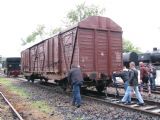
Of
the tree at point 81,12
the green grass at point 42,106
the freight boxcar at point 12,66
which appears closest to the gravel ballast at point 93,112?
the green grass at point 42,106

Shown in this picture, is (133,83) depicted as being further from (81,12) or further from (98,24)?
(81,12)

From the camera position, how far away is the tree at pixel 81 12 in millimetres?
71812

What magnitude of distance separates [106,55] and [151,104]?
13.3 feet

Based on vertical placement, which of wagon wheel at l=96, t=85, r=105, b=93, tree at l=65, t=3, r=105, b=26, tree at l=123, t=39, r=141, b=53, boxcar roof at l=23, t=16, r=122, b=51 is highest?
tree at l=65, t=3, r=105, b=26

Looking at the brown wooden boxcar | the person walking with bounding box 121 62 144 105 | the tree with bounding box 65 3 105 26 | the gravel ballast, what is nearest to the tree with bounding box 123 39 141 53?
the tree with bounding box 65 3 105 26

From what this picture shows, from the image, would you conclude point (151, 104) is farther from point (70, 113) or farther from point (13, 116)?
point (13, 116)

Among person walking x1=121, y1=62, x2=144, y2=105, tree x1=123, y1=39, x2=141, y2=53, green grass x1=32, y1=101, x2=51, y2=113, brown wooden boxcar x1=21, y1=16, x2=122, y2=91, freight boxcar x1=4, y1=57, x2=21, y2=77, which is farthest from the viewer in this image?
tree x1=123, y1=39, x2=141, y2=53

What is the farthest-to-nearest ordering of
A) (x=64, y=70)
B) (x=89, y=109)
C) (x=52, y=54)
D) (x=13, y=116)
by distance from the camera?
(x=52, y=54) → (x=64, y=70) → (x=89, y=109) → (x=13, y=116)

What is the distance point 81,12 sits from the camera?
72.9 m

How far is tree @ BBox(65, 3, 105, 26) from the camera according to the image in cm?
7181

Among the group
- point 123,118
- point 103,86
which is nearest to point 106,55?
point 103,86

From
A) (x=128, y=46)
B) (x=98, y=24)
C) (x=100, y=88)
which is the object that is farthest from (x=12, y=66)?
(x=128, y=46)

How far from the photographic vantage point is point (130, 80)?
12.6 m

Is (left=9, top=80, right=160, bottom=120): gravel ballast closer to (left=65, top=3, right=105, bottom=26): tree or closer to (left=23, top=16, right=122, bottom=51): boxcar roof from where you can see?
(left=23, top=16, right=122, bottom=51): boxcar roof
